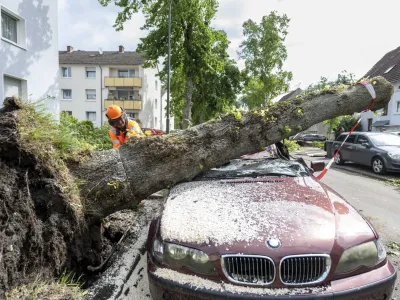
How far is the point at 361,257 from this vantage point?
231cm

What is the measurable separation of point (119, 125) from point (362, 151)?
9.62 m

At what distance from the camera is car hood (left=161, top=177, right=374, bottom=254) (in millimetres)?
2287

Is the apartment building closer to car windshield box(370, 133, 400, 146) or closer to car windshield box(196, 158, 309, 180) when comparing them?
A: car windshield box(370, 133, 400, 146)

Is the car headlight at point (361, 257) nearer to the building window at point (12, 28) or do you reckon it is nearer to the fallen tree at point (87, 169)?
the fallen tree at point (87, 169)

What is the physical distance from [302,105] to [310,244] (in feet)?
8.17

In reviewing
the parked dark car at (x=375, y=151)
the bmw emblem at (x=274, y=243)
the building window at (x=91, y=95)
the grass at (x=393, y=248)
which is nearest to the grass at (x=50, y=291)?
the bmw emblem at (x=274, y=243)

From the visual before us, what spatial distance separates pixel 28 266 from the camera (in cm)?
261

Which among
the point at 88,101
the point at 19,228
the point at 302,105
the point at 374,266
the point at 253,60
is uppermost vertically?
the point at 253,60

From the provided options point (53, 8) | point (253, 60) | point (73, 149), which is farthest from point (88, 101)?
point (73, 149)

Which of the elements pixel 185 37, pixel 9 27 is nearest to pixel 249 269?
pixel 9 27

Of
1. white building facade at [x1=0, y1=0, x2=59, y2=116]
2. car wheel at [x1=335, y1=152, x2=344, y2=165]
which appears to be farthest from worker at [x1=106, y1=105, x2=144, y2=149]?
car wheel at [x1=335, y1=152, x2=344, y2=165]

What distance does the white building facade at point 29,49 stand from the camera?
446 inches

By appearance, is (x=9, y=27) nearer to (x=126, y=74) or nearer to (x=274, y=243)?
(x=274, y=243)

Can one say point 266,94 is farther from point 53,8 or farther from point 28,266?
point 28,266
